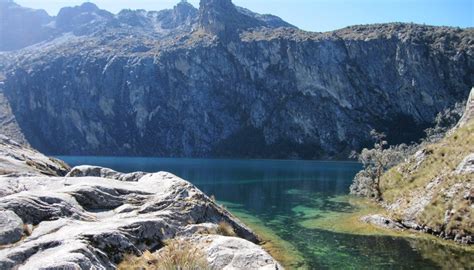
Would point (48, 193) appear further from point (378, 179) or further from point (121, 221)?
point (378, 179)

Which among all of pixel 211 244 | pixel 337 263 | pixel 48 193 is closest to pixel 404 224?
pixel 337 263

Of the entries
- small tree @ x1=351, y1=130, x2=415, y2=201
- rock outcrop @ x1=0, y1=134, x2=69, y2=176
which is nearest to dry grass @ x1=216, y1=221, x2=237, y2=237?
rock outcrop @ x1=0, y1=134, x2=69, y2=176

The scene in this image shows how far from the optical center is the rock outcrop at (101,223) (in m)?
20.3

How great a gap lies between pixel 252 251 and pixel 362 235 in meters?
28.2

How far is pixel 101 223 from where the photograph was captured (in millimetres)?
25734

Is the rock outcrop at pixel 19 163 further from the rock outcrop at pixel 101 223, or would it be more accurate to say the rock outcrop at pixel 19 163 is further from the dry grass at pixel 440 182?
the dry grass at pixel 440 182

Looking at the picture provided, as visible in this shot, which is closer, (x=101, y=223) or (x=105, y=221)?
(x=101, y=223)

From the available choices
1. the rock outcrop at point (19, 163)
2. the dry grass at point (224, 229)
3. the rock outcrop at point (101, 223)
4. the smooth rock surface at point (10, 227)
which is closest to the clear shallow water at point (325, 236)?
the dry grass at point (224, 229)

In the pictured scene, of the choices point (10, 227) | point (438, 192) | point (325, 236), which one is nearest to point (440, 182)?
point (438, 192)

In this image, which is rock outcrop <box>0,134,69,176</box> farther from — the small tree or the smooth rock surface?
the small tree

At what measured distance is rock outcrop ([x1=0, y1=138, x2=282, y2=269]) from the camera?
20.3 meters

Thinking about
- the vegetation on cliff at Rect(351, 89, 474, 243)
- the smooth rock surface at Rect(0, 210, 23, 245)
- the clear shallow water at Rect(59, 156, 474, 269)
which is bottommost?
the clear shallow water at Rect(59, 156, 474, 269)

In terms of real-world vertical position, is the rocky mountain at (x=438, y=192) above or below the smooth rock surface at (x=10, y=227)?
below

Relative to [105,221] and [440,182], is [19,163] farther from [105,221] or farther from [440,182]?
[440,182]
